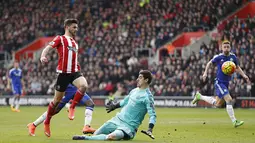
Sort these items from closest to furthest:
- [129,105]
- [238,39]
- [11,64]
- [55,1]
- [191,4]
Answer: [129,105] < [238,39] < [191,4] < [11,64] < [55,1]

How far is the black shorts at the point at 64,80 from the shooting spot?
14735 mm

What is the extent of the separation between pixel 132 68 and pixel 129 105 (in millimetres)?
27517

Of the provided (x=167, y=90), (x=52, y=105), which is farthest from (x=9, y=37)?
(x=52, y=105)

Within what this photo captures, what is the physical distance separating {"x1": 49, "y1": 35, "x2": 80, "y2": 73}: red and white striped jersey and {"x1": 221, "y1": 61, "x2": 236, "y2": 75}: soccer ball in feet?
21.0

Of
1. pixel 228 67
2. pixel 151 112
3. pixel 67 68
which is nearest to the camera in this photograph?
pixel 151 112

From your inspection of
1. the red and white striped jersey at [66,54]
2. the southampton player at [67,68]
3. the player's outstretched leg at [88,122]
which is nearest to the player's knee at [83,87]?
the southampton player at [67,68]

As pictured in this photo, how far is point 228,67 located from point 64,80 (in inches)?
267

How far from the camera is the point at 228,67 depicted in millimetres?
19719

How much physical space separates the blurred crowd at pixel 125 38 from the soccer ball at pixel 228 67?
14.2 m

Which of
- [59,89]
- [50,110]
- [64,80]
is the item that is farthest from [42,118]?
[64,80]

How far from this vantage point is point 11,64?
49969 mm

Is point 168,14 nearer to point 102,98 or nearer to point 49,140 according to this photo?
point 102,98

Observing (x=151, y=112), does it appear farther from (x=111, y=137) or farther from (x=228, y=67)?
(x=228, y=67)

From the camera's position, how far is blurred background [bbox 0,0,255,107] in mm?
36938
